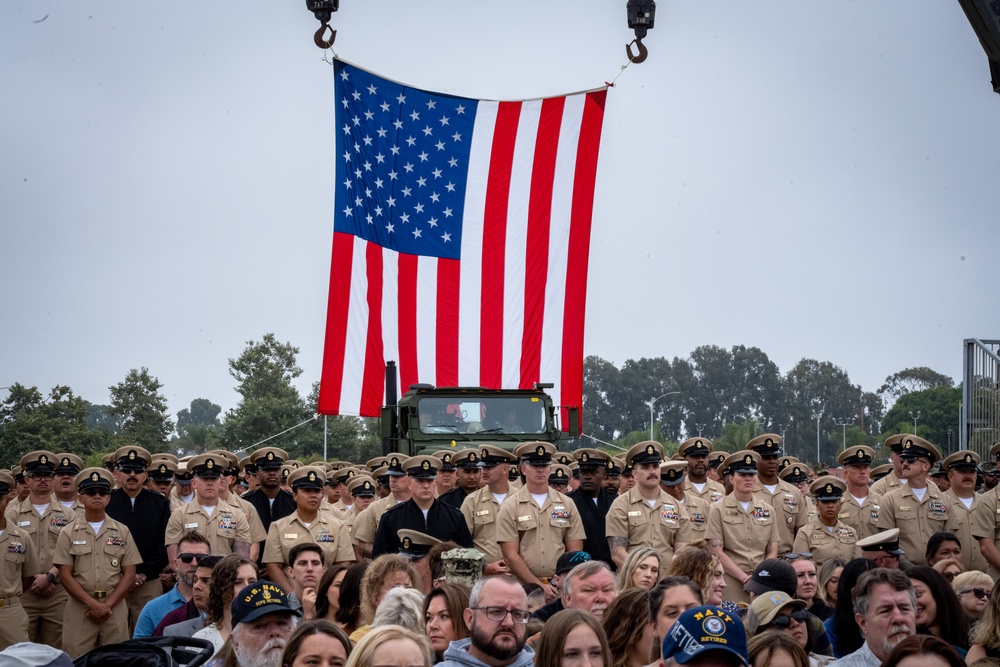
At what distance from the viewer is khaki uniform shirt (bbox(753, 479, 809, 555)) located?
37.5ft

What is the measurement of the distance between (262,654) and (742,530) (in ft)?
20.1

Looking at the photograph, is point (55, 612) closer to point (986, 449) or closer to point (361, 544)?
point (361, 544)

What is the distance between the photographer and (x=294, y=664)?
5.02 meters

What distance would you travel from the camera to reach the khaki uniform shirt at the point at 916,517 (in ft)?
37.9

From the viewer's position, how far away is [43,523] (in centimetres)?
1159

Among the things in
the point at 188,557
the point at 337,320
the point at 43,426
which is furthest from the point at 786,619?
the point at 43,426

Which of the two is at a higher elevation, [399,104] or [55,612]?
[399,104]

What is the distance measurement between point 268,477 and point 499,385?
7.13m

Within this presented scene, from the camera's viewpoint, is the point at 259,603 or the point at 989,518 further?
the point at 989,518

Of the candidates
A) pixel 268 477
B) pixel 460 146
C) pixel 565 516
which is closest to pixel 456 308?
pixel 460 146

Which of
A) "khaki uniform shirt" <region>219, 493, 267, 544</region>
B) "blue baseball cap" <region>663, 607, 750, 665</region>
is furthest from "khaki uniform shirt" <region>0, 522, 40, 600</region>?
"blue baseball cap" <region>663, 607, 750, 665</region>

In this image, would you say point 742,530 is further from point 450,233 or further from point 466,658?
point 450,233

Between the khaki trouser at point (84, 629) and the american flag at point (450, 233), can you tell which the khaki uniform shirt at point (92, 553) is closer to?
the khaki trouser at point (84, 629)

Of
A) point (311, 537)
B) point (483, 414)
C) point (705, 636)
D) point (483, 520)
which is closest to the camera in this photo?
point (705, 636)
